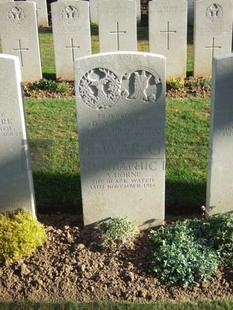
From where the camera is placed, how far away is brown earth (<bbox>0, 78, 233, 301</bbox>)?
4.07m

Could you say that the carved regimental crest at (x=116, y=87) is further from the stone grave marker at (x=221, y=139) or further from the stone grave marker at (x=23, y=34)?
the stone grave marker at (x=23, y=34)

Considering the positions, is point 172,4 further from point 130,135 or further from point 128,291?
point 128,291

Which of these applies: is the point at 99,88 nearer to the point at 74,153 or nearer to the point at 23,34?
the point at 74,153

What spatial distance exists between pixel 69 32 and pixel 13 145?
563 centimetres

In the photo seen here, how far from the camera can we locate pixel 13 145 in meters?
4.64

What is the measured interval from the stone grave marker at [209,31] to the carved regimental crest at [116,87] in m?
5.52

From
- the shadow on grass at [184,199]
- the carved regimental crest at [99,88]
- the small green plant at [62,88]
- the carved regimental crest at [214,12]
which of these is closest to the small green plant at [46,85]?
the small green plant at [62,88]

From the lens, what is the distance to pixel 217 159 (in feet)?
15.2

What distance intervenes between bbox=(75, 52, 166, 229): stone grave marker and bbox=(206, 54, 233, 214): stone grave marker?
0.52 m

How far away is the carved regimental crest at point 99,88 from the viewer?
4.29 m

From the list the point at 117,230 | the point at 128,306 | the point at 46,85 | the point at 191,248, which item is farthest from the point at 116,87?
the point at 46,85

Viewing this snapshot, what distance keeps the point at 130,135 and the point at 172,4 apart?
223 inches

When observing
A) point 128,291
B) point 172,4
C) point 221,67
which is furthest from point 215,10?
point 128,291

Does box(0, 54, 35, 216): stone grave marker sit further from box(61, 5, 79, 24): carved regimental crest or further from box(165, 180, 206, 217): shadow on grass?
box(61, 5, 79, 24): carved regimental crest
